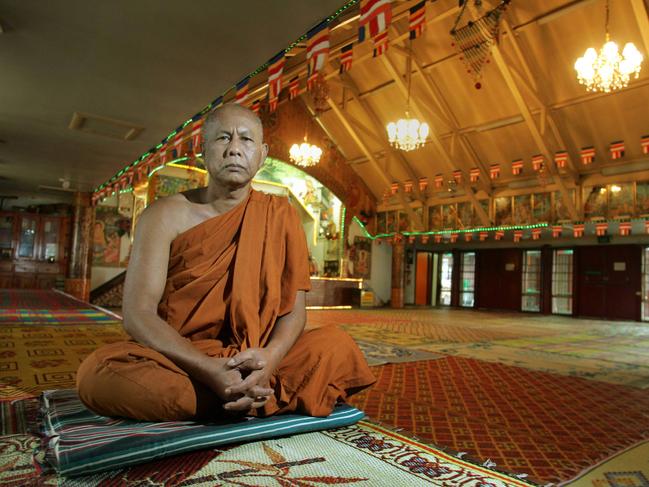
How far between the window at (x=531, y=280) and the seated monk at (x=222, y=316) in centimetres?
1319

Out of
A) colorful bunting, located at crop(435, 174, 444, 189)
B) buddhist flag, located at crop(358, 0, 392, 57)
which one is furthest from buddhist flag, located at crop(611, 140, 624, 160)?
buddhist flag, located at crop(358, 0, 392, 57)

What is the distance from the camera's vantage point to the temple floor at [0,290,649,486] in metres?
1.74

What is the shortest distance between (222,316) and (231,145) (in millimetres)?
665

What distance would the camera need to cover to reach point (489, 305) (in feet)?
47.5

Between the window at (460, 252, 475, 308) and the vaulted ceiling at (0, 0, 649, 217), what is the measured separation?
10.7 feet

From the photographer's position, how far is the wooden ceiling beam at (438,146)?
33.0ft

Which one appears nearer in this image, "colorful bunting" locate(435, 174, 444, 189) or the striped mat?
the striped mat

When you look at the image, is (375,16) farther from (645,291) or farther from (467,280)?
(467,280)

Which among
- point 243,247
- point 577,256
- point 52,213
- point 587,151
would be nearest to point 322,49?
point 243,247

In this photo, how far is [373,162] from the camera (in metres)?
12.6

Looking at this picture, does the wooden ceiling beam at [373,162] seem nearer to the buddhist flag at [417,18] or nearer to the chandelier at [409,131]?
the chandelier at [409,131]

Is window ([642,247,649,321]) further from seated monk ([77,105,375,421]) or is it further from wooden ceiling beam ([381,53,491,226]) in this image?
seated monk ([77,105,375,421])

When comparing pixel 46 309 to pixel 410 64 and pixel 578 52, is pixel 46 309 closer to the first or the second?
pixel 410 64

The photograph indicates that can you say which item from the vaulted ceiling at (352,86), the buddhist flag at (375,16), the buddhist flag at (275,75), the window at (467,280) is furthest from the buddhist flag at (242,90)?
the window at (467,280)
